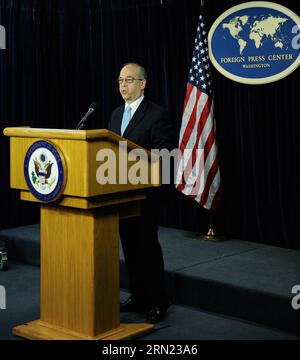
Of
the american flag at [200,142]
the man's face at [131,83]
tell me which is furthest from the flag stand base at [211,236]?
the man's face at [131,83]

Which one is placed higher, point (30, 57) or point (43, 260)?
point (30, 57)

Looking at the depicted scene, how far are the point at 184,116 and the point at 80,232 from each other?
2.29 m

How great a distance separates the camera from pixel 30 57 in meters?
6.68

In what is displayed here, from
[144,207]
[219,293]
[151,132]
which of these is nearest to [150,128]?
[151,132]

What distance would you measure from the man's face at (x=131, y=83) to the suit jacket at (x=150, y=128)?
0.07 metres

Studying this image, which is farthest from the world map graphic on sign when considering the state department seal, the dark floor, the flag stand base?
the state department seal

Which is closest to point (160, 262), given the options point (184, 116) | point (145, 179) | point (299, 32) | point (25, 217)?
point (145, 179)

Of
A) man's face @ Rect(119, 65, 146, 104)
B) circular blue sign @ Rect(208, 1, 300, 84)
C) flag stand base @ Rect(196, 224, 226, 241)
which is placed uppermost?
circular blue sign @ Rect(208, 1, 300, 84)

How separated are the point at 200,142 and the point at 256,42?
887 millimetres

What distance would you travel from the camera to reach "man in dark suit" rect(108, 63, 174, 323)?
12.9 feet

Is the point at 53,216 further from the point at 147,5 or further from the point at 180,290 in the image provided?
the point at 147,5

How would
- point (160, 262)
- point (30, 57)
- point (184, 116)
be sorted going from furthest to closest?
point (30, 57) < point (184, 116) < point (160, 262)

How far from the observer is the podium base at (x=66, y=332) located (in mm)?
3491

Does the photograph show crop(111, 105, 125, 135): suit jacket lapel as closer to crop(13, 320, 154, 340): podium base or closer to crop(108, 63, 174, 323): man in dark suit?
crop(108, 63, 174, 323): man in dark suit
